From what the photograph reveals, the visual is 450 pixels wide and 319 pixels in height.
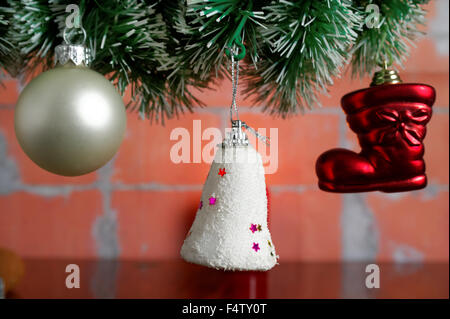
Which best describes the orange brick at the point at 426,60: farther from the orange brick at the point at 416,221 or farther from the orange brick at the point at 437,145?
the orange brick at the point at 416,221

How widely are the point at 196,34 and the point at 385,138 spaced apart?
0.71ft

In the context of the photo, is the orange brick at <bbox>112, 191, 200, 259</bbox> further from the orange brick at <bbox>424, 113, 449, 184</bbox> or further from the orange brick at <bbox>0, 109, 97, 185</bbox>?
the orange brick at <bbox>424, 113, 449, 184</bbox>

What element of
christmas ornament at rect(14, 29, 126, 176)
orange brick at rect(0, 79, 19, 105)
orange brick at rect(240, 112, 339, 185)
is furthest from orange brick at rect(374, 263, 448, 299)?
orange brick at rect(0, 79, 19, 105)

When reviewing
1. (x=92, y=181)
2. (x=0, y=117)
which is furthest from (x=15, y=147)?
(x=92, y=181)

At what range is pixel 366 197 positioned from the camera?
1020 mm

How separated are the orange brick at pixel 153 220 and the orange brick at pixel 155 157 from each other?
0.04m

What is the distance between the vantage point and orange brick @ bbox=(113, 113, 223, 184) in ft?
3.32

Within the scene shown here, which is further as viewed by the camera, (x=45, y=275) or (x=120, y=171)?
(x=120, y=171)

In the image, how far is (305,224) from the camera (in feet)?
3.35

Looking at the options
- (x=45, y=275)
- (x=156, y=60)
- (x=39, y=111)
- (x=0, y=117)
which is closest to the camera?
(x=39, y=111)

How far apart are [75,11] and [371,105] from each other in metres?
0.29

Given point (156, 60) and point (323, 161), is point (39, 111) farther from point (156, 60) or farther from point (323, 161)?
point (323, 161)

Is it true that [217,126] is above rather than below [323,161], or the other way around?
above

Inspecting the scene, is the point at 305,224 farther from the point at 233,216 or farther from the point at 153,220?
the point at 233,216
